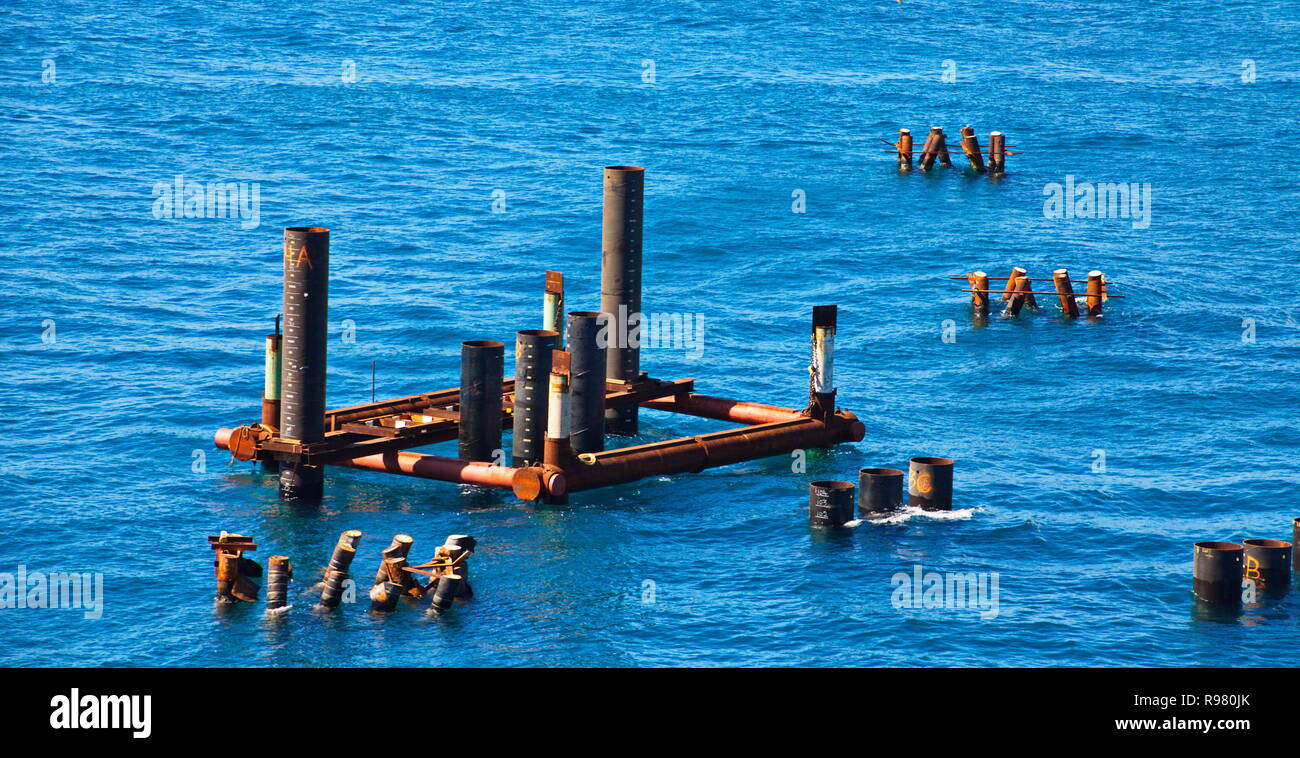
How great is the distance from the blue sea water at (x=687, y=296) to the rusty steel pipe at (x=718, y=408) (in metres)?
1.38

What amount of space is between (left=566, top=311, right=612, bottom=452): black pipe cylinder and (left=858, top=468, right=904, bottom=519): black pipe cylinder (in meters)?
6.86

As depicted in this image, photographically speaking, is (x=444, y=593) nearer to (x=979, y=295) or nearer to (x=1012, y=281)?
(x=979, y=295)

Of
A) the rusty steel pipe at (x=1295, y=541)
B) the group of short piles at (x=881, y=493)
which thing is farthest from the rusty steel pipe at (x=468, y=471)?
the rusty steel pipe at (x=1295, y=541)

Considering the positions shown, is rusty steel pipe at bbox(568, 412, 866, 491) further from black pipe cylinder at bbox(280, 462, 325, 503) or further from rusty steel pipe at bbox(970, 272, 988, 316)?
rusty steel pipe at bbox(970, 272, 988, 316)

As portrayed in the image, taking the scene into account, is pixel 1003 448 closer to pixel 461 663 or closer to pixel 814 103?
pixel 461 663

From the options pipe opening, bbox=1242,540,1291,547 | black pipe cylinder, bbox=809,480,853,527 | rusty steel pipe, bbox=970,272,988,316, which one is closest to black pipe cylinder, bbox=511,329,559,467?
black pipe cylinder, bbox=809,480,853,527

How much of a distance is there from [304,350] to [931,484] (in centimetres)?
1553

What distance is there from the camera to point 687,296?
72.8 m

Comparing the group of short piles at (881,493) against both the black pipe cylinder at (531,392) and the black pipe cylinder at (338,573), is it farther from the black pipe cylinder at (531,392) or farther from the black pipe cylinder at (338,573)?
the black pipe cylinder at (338,573)

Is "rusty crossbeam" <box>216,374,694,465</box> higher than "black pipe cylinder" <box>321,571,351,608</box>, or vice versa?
"rusty crossbeam" <box>216,374,694,465</box>

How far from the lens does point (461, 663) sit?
33.4 meters

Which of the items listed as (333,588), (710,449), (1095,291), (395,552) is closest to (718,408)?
(710,449)

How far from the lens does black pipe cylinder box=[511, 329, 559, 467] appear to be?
4400 centimetres

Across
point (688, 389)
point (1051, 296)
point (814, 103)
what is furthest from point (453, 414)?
point (814, 103)
